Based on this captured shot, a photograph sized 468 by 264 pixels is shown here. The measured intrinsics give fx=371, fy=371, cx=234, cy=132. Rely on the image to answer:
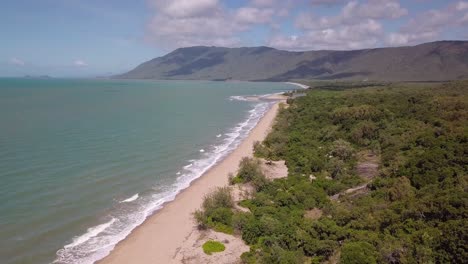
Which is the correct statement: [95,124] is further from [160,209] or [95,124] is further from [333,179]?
[333,179]

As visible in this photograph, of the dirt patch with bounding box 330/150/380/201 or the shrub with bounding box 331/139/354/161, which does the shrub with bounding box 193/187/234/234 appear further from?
the shrub with bounding box 331/139/354/161

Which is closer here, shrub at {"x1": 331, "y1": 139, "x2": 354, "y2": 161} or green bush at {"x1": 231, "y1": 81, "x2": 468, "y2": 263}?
green bush at {"x1": 231, "y1": 81, "x2": 468, "y2": 263}

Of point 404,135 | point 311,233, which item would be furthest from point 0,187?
point 404,135

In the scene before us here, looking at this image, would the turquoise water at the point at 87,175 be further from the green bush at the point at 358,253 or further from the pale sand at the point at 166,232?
the green bush at the point at 358,253

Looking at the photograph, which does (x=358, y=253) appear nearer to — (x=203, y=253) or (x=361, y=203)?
(x=361, y=203)

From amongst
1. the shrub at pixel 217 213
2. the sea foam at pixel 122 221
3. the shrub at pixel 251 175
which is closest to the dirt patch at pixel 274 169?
the shrub at pixel 251 175

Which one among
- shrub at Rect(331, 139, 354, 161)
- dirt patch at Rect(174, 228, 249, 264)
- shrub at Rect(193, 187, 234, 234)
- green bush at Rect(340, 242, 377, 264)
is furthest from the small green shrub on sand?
shrub at Rect(331, 139, 354, 161)
